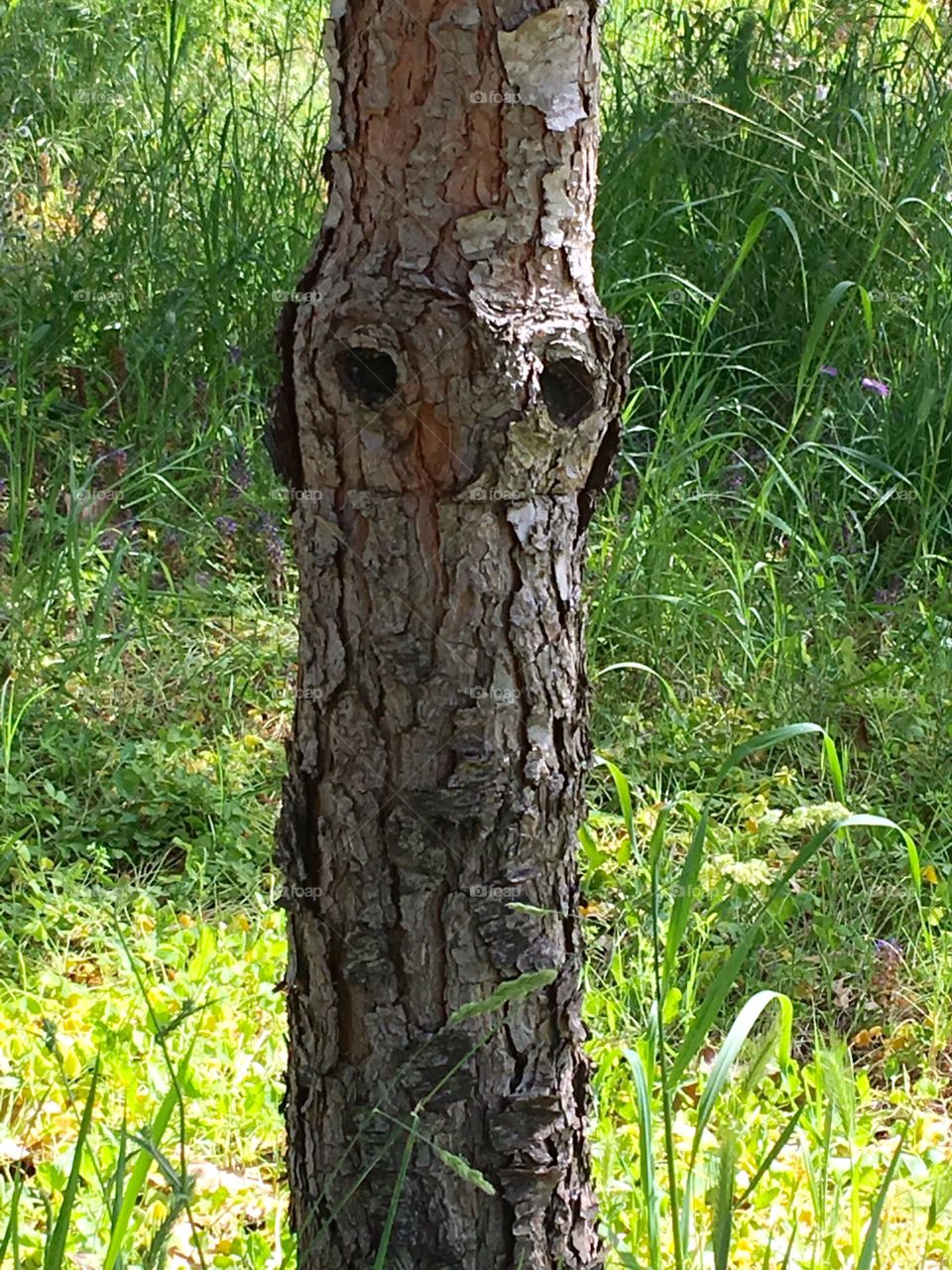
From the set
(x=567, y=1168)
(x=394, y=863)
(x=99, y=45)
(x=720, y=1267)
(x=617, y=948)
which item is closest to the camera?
(x=720, y=1267)

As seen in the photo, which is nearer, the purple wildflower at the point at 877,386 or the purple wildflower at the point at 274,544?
the purple wildflower at the point at 274,544

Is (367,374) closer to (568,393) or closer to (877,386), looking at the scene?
(568,393)

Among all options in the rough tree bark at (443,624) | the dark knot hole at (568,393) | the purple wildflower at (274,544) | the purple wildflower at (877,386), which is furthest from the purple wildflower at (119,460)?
the dark knot hole at (568,393)

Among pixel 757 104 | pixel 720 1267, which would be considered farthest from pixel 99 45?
pixel 720 1267

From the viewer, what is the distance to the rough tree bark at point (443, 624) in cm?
133

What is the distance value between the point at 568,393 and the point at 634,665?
124 centimetres

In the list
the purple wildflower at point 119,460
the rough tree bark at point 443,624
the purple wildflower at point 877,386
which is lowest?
the rough tree bark at point 443,624

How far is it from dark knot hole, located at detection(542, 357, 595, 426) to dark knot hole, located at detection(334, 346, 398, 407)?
0.50 feet

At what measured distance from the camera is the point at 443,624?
144 centimetres

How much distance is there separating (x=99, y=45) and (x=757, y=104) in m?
2.58

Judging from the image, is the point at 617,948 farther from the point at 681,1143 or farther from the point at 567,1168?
the point at 567,1168

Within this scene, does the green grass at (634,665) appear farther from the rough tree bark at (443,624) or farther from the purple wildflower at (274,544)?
the rough tree bark at (443,624)

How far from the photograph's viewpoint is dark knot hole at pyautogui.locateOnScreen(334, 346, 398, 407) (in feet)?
Result: 4.47

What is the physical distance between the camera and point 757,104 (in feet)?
14.6
